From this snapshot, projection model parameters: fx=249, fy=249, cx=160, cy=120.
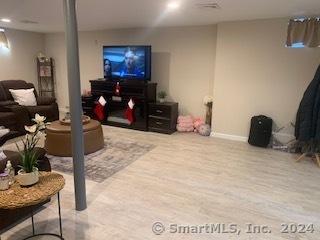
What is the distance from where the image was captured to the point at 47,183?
6.06 feet

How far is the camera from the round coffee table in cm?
362

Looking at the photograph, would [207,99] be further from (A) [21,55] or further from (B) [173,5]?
(A) [21,55]

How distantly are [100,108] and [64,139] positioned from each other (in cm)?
199

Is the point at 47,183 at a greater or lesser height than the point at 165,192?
greater

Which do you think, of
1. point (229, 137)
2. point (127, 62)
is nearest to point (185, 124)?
point (229, 137)

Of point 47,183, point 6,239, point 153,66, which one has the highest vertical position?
point 153,66

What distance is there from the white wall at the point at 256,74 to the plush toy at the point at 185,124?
0.57 metres

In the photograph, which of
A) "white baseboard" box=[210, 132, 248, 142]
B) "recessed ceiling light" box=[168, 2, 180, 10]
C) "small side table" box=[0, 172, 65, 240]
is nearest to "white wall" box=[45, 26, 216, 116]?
"white baseboard" box=[210, 132, 248, 142]

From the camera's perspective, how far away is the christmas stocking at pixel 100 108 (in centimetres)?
548

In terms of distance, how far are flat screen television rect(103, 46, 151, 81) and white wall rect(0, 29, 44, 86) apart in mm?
2312

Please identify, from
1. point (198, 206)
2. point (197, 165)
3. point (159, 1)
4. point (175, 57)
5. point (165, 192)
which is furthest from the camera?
point (175, 57)

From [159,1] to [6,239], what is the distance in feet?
9.62

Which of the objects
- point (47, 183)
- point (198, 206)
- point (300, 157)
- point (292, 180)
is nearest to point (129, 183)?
point (198, 206)

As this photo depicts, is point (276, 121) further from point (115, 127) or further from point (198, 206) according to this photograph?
point (115, 127)
